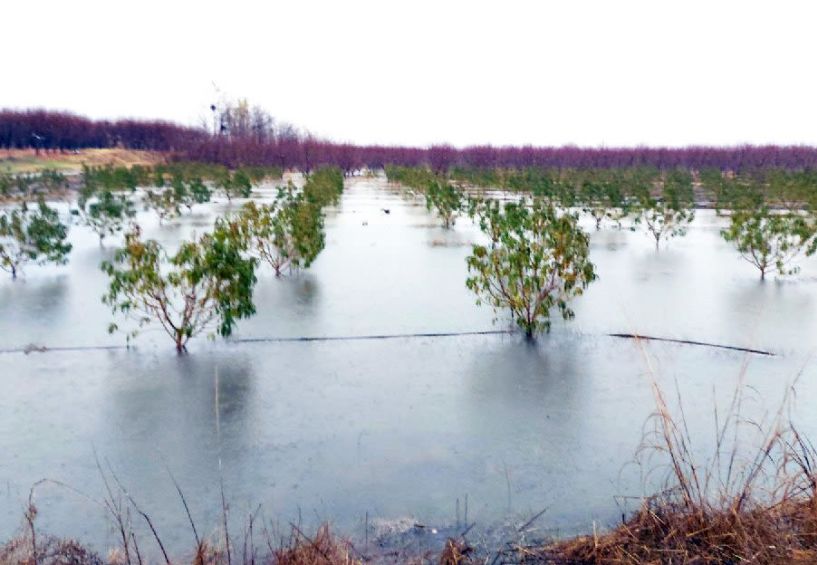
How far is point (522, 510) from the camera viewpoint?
345 cm

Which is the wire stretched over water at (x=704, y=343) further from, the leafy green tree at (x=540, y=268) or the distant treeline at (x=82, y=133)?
the distant treeline at (x=82, y=133)

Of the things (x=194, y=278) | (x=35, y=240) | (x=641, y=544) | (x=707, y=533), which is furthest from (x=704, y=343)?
(x=35, y=240)

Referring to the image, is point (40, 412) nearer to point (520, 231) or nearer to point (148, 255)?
point (148, 255)

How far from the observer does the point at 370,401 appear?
192 inches

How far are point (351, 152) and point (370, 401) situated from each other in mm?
41483

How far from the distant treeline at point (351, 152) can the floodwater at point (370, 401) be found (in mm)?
34544

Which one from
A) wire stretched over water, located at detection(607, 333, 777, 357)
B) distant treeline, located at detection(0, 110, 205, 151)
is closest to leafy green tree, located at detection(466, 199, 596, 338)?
wire stretched over water, located at detection(607, 333, 777, 357)

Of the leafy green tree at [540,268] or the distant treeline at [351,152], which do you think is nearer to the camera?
the leafy green tree at [540,268]

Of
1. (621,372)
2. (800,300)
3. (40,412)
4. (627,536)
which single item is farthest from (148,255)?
(800,300)

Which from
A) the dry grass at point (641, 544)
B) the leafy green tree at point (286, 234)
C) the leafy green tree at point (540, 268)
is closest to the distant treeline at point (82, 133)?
the leafy green tree at point (286, 234)

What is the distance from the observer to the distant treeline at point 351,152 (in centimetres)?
4238

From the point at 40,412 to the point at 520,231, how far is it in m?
4.11

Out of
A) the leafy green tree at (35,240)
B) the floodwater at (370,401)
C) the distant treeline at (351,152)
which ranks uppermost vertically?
the distant treeline at (351,152)

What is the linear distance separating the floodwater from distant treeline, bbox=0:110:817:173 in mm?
34544
